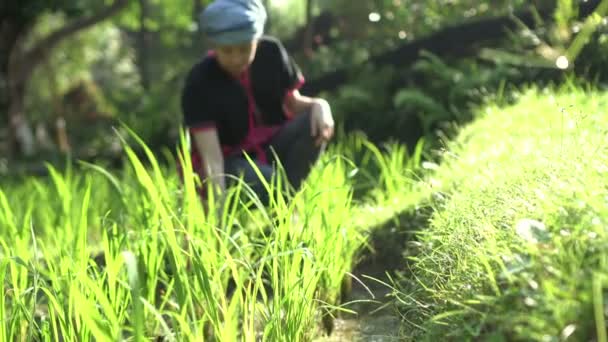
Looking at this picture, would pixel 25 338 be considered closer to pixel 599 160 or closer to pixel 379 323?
pixel 379 323

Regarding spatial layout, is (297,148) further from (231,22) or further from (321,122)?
(231,22)

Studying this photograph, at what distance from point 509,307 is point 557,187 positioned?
326mm

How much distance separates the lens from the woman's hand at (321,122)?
2.89 meters

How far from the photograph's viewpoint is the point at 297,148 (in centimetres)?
313

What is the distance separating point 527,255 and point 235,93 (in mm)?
1990

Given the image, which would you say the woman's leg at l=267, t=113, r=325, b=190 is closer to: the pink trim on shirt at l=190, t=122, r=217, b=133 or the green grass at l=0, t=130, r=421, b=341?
the pink trim on shirt at l=190, t=122, r=217, b=133

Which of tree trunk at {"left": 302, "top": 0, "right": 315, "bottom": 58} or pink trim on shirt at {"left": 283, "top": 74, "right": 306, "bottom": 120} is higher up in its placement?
pink trim on shirt at {"left": 283, "top": 74, "right": 306, "bottom": 120}

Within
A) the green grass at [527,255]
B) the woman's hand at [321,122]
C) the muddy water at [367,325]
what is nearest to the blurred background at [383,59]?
the green grass at [527,255]

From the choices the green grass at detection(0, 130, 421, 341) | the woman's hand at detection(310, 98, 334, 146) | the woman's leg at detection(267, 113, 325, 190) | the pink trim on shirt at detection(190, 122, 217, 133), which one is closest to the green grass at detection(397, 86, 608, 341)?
the green grass at detection(0, 130, 421, 341)

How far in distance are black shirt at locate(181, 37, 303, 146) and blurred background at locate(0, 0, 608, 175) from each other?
49 cm

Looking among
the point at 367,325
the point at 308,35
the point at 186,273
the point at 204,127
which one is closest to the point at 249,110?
the point at 204,127

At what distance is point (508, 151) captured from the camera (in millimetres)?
2742

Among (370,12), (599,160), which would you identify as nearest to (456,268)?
(599,160)

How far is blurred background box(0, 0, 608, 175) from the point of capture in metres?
4.45
